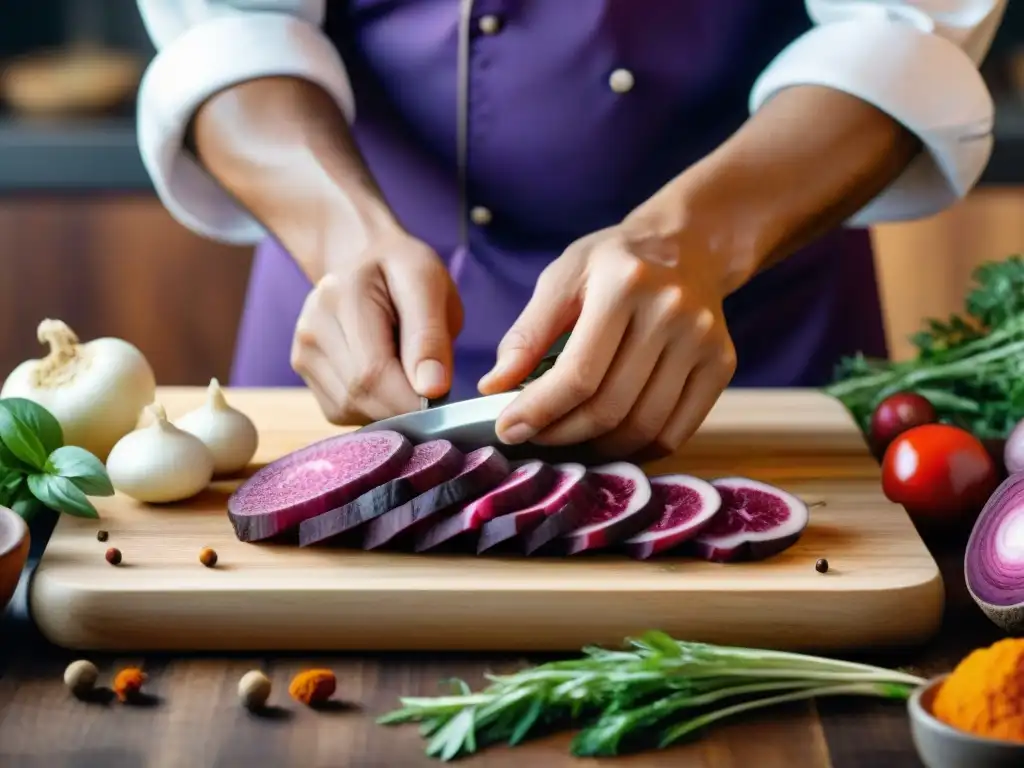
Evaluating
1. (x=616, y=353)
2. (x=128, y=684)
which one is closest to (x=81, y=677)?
(x=128, y=684)

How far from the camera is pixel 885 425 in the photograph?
1955mm

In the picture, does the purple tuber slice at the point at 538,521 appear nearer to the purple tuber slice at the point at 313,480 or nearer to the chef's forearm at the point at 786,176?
the purple tuber slice at the point at 313,480

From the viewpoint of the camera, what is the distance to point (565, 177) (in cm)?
219

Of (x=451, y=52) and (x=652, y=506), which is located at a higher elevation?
(x=451, y=52)

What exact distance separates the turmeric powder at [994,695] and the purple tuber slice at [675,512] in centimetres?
44

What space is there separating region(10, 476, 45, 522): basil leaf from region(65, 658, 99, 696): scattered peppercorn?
0.36 meters

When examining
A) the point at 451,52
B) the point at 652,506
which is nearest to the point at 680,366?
the point at 652,506

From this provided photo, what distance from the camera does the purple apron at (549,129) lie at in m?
Answer: 2.12

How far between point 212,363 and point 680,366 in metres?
2.91

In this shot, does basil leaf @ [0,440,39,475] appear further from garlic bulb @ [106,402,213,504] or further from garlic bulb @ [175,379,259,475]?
garlic bulb @ [175,379,259,475]

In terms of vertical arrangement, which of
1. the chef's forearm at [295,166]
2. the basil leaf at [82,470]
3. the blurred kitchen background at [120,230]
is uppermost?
the chef's forearm at [295,166]

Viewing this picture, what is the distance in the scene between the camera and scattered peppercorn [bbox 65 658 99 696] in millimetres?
1306

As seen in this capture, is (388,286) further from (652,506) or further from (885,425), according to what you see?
(885,425)

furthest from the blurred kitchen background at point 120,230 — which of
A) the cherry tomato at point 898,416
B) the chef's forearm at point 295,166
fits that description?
the cherry tomato at point 898,416
